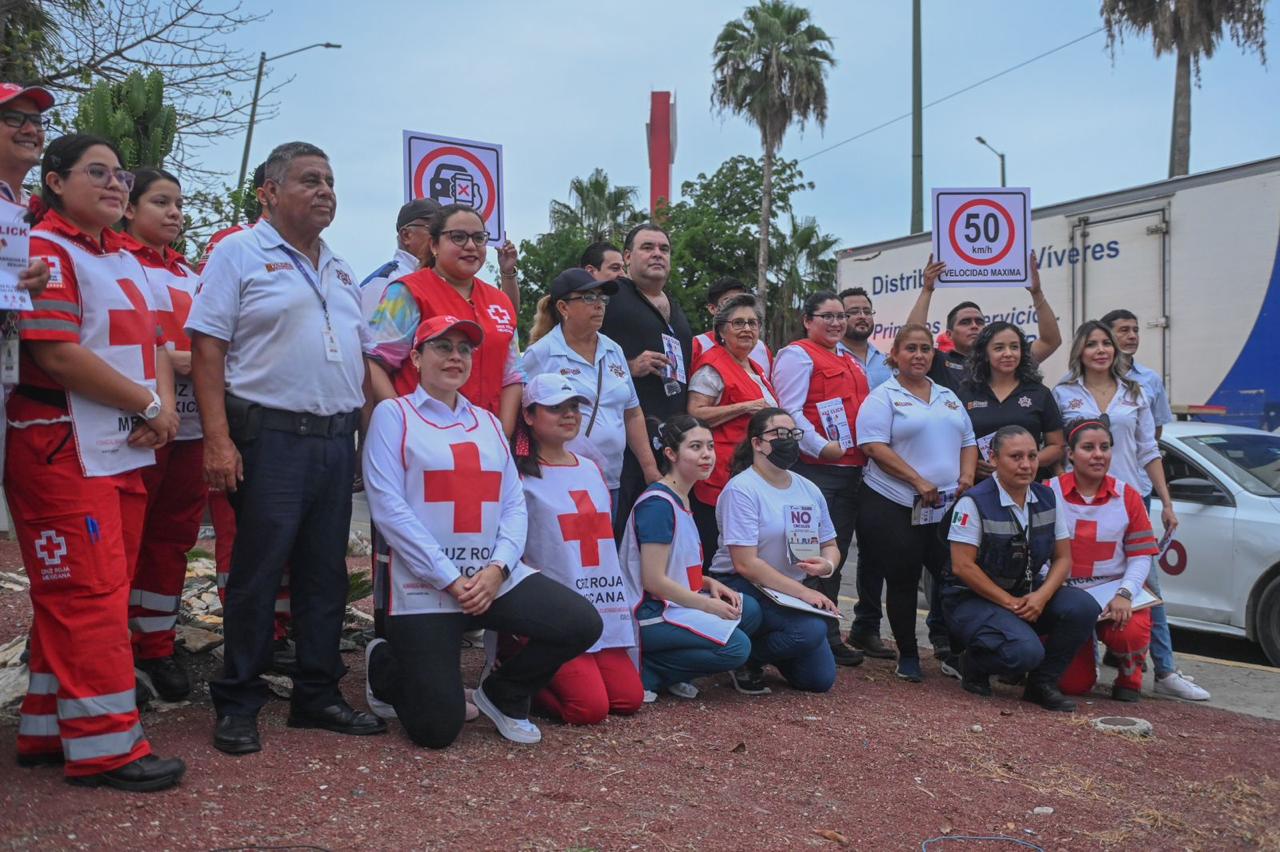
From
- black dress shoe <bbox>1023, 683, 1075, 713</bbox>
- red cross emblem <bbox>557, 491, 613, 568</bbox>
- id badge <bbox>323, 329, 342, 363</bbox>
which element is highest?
id badge <bbox>323, 329, 342, 363</bbox>

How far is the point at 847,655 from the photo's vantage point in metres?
6.64

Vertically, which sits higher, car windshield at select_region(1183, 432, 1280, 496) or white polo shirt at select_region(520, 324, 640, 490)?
white polo shirt at select_region(520, 324, 640, 490)

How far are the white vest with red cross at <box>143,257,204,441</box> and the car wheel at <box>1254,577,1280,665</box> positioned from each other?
20.6 ft

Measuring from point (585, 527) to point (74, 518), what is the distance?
214 cm

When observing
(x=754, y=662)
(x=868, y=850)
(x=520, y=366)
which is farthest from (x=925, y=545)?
(x=868, y=850)

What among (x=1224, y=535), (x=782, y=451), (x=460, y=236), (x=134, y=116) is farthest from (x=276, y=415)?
(x=134, y=116)

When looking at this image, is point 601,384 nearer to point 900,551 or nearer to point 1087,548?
point 900,551

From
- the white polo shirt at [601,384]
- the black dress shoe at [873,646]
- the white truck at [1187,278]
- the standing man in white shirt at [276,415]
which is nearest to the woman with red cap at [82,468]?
the standing man in white shirt at [276,415]

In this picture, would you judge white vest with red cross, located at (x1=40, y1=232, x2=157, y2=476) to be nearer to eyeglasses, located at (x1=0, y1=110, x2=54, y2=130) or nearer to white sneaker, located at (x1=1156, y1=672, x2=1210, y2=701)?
eyeglasses, located at (x1=0, y1=110, x2=54, y2=130)

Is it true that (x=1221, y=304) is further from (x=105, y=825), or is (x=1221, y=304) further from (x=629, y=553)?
(x=105, y=825)

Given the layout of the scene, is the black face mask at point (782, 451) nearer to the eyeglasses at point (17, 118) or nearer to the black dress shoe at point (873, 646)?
the black dress shoe at point (873, 646)

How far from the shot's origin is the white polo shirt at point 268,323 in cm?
425

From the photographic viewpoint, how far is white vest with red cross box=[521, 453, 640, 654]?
5.14m

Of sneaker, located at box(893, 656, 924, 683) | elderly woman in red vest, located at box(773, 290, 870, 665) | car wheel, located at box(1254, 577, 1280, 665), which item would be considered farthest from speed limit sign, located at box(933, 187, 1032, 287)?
sneaker, located at box(893, 656, 924, 683)
